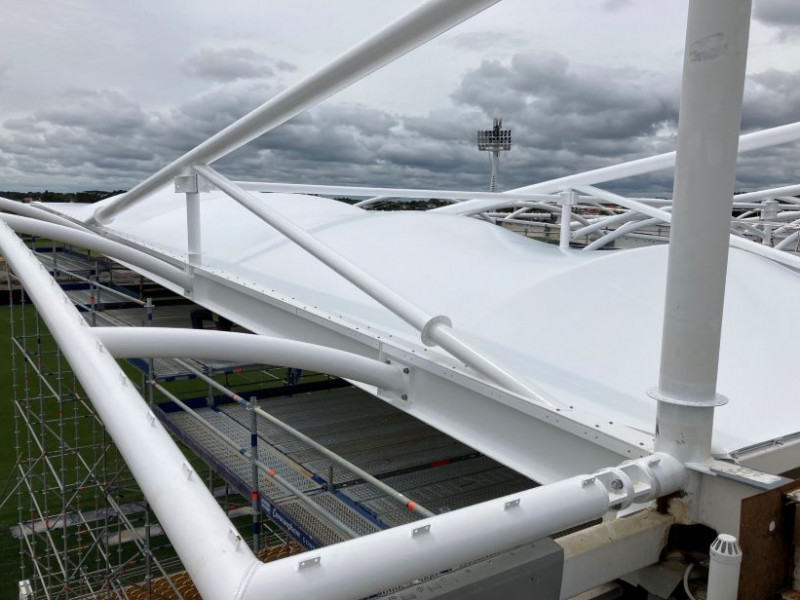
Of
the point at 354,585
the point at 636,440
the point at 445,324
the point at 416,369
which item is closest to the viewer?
the point at 354,585

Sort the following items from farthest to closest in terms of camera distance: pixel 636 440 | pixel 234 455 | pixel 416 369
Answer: pixel 234 455
pixel 416 369
pixel 636 440

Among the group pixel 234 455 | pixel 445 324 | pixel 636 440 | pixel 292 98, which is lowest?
pixel 234 455

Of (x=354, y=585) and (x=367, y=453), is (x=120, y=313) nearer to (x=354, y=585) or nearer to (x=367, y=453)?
(x=367, y=453)

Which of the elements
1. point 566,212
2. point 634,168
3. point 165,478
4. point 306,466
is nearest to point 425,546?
point 165,478

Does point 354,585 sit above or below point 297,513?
above

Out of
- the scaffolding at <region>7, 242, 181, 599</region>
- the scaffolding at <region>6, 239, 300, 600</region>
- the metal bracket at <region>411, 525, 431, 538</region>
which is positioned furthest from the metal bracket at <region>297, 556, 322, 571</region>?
the scaffolding at <region>7, 242, 181, 599</region>

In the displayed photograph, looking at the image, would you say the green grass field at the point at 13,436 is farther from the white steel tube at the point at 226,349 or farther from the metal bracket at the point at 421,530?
the metal bracket at the point at 421,530

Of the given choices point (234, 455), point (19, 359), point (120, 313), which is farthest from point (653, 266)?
point (19, 359)
